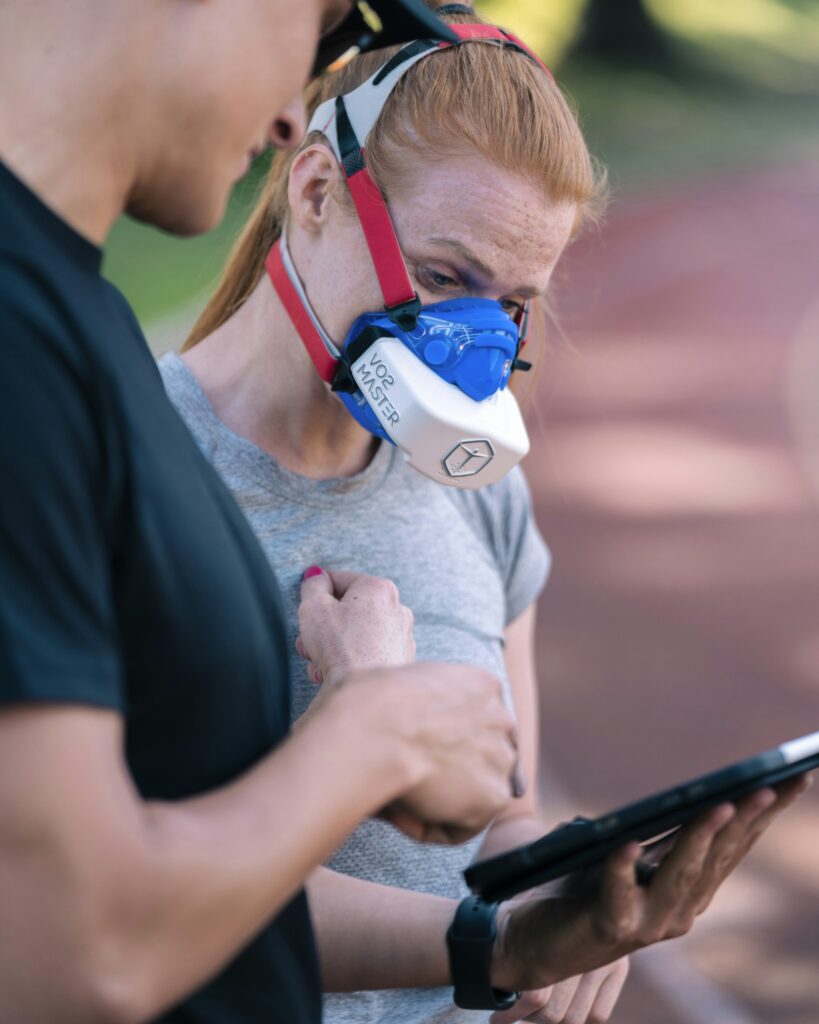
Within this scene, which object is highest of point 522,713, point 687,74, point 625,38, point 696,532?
point 522,713

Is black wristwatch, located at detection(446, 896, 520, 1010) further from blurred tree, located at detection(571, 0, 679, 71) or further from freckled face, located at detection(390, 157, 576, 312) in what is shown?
blurred tree, located at detection(571, 0, 679, 71)

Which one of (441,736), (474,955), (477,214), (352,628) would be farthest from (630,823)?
(477,214)

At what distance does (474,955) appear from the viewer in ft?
5.65

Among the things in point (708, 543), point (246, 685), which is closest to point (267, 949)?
point (246, 685)

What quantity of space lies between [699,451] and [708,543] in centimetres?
100

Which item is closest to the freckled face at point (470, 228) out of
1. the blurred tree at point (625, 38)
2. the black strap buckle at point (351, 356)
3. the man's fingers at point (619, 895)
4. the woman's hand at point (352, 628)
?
the black strap buckle at point (351, 356)

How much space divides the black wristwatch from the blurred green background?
11.0m

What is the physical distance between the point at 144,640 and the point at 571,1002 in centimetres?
125

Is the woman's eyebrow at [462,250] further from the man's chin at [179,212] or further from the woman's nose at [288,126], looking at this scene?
the man's chin at [179,212]

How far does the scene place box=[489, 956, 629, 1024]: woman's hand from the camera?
2.00 m

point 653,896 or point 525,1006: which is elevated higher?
point 653,896

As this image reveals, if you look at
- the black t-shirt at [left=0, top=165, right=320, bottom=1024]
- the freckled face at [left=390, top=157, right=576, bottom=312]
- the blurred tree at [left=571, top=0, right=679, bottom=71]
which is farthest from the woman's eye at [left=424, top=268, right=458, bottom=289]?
the blurred tree at [left=571, top=0, right=679, bottom=71]

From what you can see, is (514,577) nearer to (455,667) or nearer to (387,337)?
(387,337)

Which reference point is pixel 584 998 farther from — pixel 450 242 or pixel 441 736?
pixel 450 242
